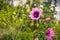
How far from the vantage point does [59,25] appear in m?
4.25

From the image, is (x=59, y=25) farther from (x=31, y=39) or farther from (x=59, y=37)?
(x=31, y=39)

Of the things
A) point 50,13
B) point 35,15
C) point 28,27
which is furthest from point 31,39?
point 50,13

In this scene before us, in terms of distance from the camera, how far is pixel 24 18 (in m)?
3.64

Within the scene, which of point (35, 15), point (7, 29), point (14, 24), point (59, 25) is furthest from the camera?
point (59, 25)

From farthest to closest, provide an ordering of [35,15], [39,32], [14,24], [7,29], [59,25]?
[59,25] → [7,29] → [14,24] → [39,32] → [35,15]

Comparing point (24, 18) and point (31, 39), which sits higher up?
point (24, 18)

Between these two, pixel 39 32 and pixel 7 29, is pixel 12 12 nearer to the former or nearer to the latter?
pixel 7 29

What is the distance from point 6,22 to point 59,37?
0.84 meters

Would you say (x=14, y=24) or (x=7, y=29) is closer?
(x=14, y=24)

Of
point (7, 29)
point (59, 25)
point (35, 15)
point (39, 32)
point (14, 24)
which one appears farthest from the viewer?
point (59, 25)

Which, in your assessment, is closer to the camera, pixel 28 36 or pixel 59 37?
pixel 28 36

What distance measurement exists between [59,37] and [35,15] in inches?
42.7

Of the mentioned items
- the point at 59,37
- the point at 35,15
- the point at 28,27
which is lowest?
the point at 59,37

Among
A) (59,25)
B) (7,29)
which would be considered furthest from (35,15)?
(59,25)
